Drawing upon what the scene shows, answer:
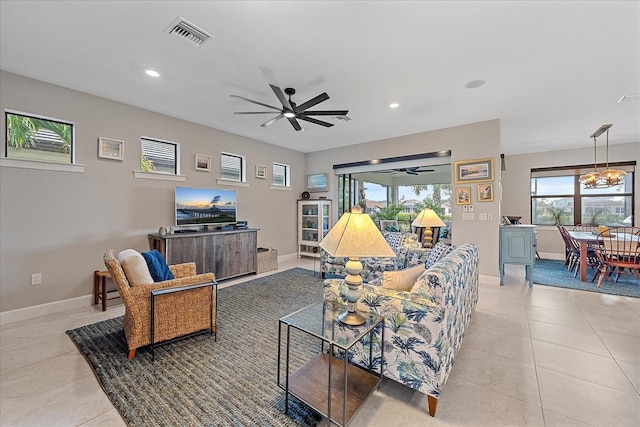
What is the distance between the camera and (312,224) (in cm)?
660

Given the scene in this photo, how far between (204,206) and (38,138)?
6.93ft

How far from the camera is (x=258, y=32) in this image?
2.27 m

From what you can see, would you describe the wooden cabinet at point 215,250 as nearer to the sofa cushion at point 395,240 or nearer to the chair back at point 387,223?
the sofa cushion at point 395,240

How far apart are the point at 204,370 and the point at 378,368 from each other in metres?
1.33

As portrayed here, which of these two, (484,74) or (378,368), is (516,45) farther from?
(378,368)

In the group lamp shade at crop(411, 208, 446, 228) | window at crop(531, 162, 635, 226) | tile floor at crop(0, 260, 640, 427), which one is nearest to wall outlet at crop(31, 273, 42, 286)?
tile floor at crop(0, 260, 640, 427)

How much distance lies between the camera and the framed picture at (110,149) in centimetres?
357

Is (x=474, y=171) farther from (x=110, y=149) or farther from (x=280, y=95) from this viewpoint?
(x=110, y=149)

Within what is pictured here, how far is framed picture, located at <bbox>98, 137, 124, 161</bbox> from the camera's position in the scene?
11.7 feet

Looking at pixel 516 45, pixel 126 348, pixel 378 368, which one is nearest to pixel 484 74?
pixel 516 45

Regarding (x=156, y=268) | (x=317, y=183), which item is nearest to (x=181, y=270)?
(x=156, y=268)

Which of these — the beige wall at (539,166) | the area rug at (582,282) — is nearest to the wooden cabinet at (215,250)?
the area rug at (582,282)

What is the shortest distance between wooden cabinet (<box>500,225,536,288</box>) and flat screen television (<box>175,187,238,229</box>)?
4.77 metres

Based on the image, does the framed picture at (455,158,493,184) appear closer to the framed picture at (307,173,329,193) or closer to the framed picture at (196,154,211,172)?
the framed picture at (307,173,329,193)
